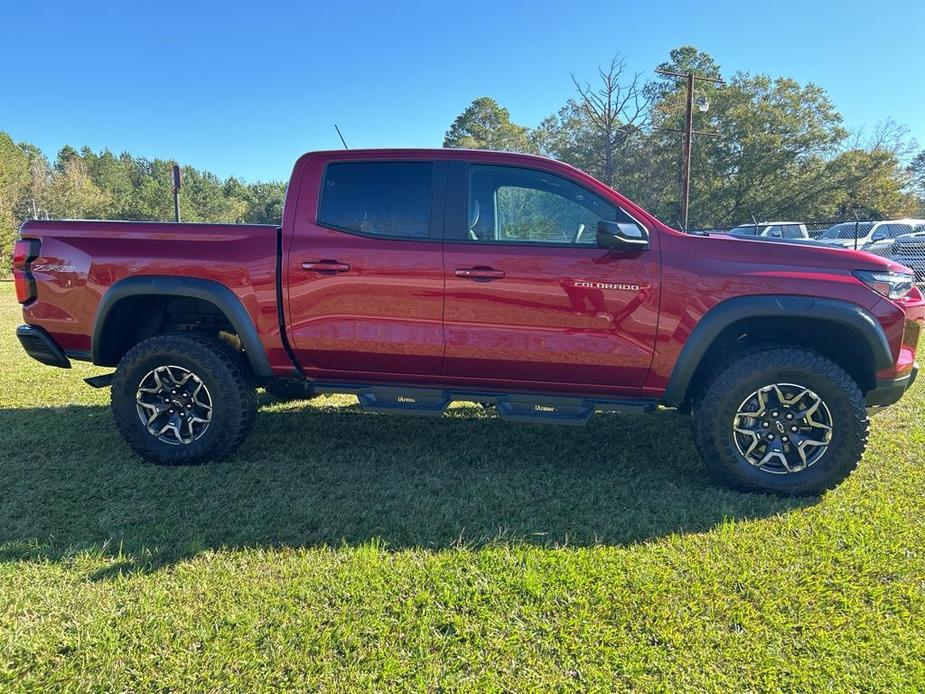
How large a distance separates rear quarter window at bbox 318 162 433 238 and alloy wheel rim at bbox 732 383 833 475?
2225 millimetres

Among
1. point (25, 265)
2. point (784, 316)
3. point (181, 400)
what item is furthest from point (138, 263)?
point (784, 316)

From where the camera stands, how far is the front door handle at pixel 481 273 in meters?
3.28

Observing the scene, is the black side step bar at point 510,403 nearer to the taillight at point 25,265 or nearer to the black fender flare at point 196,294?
the black fender flare at point 196,294

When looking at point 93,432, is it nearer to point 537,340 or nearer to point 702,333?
point 537,340

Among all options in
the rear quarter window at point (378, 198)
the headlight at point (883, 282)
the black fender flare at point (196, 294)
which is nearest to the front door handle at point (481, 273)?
the rear quarter window at point (378, 198)

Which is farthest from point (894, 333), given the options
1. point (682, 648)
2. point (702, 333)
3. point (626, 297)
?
point (682, 648)

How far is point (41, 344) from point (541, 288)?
3.31 m

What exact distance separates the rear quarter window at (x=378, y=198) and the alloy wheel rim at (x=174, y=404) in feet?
4.53

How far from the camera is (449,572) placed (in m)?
2.44

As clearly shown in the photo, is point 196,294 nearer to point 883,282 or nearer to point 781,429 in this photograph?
point 781,429

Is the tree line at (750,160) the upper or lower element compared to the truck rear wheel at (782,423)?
upper

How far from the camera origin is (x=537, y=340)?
3312mm

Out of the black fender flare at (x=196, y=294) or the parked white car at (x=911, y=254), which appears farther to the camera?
the parked white car at (x=911, y=254)

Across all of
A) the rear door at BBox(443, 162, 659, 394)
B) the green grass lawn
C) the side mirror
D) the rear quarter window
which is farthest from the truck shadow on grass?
the rear quarter window
